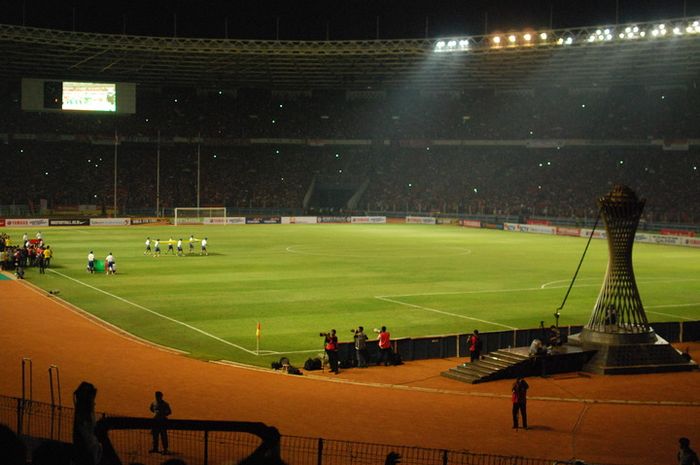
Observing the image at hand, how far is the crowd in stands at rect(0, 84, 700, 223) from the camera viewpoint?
93812mm

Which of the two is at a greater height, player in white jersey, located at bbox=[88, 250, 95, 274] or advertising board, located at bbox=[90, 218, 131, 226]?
advertising board, located at bbox=[90, 218, 131, 226]

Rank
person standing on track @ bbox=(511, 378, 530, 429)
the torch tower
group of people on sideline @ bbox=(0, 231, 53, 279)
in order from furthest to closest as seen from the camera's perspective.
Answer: group of people on sideline @ bbox=(0, 231, 53, 279), the torch tower, person standing on track @ bbox=(511, 378, 530, 429)

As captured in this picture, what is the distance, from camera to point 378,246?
65875 mm

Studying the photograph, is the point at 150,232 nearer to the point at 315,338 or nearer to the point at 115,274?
the point at 115,274

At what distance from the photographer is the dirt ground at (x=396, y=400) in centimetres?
1794

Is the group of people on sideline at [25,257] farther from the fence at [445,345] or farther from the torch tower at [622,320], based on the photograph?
the torch tower at [622,320]

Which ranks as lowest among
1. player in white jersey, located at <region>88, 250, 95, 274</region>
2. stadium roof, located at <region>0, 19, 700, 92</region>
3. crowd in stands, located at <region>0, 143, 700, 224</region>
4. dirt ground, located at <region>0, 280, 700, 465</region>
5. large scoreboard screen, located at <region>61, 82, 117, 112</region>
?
dirt ground, located at <region>0, 280, 700, 465</region>

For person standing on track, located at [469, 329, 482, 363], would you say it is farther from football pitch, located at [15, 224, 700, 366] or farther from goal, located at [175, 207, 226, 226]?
goal, located at [175, 207, 226, 226]

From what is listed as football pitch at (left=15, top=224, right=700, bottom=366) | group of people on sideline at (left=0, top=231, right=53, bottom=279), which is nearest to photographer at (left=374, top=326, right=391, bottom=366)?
football pitch at (left=15, top=224, right=700, bottom=366)

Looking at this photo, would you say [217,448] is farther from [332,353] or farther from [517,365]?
[517,365]

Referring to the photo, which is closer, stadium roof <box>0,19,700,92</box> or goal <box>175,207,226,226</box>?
stadium roof <box>0,19,700,92</box>

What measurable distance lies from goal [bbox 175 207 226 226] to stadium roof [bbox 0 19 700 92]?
576 inches

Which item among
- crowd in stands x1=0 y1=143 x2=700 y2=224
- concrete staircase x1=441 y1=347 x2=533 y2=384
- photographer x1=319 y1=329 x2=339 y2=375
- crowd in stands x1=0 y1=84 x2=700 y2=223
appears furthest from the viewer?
crowd in stands x1=0 y1=84 x2=700 y2=223

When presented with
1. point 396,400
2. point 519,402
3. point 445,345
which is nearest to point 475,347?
point 445,345
